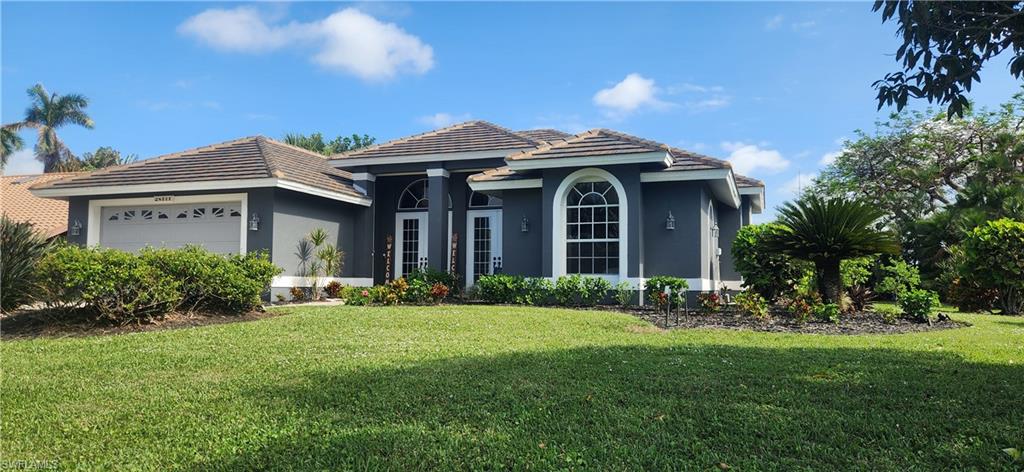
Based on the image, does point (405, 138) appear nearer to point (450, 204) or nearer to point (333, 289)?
point (450, 204)

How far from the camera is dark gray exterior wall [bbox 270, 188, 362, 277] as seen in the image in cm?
1616

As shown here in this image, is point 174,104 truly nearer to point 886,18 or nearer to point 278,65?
point 278,65

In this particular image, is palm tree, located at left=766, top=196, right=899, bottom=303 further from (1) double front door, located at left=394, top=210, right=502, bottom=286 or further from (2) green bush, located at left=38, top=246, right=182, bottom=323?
(2) green bush, located at left=38, top=246, right=182, bottom=323

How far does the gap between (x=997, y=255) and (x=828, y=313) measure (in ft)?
18.6

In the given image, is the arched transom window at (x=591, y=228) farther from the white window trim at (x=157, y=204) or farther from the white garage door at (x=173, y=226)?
the white garage door at (x=173, y=226)

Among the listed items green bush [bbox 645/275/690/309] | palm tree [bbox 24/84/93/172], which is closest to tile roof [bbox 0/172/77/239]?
green bush [bbox 645/275/690/309]

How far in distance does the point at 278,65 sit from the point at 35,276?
8135 mm

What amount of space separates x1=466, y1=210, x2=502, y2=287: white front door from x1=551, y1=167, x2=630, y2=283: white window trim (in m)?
3.80

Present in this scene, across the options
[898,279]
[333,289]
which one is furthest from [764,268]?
[333,289]

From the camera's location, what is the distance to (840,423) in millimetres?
4438

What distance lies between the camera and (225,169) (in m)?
16.6

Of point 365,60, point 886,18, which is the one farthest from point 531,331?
point 365,60

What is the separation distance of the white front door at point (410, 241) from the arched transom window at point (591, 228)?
5.74 metres

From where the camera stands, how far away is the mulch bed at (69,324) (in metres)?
9.41
